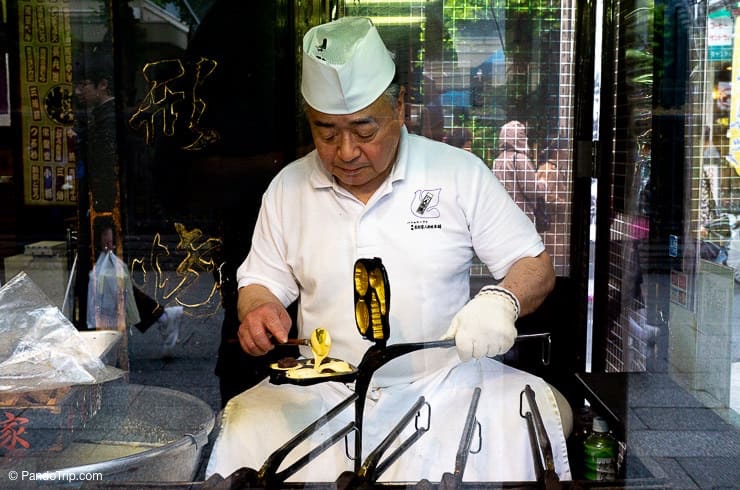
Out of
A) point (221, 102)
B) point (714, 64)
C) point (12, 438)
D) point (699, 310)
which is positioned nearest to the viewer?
point (221, 102)

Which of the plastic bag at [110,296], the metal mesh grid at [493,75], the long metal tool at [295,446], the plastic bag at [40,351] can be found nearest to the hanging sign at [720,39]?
the metal mesh grid at [493,75]

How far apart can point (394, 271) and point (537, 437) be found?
0.51 metres

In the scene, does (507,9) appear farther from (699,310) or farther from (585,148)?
(699,310)

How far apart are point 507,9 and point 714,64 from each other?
63 cm

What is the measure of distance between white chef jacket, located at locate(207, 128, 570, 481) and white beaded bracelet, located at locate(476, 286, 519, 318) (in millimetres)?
49

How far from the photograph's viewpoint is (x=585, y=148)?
229 centimetres

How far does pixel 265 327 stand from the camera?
7.09ft

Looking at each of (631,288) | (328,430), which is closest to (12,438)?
(328,430)

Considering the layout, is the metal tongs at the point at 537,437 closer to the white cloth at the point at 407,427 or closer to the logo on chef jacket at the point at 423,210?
the white cloth at the point at 407,427

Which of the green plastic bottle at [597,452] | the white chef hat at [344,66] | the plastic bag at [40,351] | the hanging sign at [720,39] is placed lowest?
the green plastic bottle at [597,452]

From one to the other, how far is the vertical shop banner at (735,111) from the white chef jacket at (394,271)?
2.13 ft

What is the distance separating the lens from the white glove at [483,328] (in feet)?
6.82

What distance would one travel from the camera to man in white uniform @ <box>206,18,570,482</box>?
209 cm
